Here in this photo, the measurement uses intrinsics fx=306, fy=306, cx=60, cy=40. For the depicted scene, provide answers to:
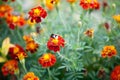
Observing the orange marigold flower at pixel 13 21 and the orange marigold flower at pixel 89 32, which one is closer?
the orange marigold flower at pixel 89 32

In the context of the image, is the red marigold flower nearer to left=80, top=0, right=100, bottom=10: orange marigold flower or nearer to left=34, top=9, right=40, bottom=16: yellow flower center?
left=34, top=9, right=40, bottom=16: yellow flower center

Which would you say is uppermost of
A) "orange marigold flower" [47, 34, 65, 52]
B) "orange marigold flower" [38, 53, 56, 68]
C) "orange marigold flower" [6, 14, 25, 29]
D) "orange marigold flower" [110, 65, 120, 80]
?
"orange marigold flower" [6, 14, 25, 29]

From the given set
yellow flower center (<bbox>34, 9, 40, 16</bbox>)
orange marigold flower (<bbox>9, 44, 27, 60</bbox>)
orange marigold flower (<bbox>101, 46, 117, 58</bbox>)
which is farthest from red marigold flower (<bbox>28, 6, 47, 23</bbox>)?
orange marigold flower (<bbox>101, 46, 117, 58</bbox>)

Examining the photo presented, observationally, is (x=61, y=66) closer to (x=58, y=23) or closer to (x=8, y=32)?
(x=58, y=23)

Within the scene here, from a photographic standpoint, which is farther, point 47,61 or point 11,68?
point 11,68

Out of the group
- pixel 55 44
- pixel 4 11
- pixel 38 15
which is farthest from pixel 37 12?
pixel 4 11

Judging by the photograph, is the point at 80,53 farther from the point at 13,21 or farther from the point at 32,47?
the point at 13,21

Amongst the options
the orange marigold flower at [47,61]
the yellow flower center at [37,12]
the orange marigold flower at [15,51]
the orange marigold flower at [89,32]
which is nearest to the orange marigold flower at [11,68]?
the orange marigold flower at [15,51]

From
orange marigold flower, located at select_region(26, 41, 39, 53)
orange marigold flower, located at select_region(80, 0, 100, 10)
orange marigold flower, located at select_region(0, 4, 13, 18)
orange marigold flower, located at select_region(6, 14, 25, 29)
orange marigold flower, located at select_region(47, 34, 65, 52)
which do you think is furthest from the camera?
orange marigold flower, located at select_region(0, 4, 13, 18)

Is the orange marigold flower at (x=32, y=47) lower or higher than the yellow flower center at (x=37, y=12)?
lower

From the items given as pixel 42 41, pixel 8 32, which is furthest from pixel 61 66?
pixel 8 32

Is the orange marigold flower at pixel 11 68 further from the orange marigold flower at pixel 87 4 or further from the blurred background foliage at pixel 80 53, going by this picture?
the orange marigold flower at pixel 87 4

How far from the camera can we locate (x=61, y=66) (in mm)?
1606

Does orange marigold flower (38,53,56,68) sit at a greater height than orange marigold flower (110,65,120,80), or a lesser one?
greater
